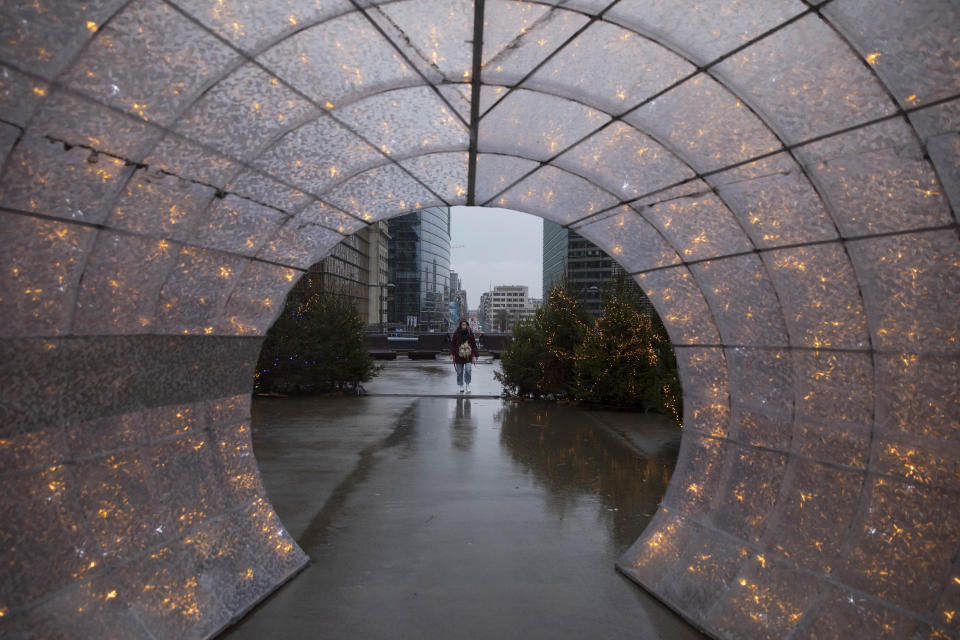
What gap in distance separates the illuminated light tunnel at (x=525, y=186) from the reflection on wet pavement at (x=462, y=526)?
70 cm

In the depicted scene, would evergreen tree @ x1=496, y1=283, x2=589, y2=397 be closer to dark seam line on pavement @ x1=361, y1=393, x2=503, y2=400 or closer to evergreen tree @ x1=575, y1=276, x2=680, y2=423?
dark seam line on pavement @ x1=361, y1=393, x2=503, y2=400

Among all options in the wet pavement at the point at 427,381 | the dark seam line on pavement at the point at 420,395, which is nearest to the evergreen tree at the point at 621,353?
the dark seam line on pavement at the point at 420,395

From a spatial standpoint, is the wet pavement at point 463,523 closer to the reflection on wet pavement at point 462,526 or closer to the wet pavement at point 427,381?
the reflection on wet pavement at point 462,526

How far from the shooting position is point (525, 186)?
6.39m

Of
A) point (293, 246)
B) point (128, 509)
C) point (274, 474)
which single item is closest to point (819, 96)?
point (293, 246)

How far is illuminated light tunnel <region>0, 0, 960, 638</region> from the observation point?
3.49 m

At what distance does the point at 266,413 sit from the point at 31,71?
1486cm

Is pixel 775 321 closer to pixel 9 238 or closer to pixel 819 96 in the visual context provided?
pixel 819 96

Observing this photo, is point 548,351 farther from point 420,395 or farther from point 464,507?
point 464,507

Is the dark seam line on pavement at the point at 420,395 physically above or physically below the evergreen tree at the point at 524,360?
below

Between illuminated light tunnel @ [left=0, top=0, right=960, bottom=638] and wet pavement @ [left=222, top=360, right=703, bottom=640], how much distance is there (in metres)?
0.67

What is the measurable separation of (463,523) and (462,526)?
0.37ft

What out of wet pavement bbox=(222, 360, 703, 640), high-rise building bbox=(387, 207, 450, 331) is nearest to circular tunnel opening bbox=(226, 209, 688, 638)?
wet pavement bbox=(222, 360, 703, 640)

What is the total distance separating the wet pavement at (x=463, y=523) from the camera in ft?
17.7
